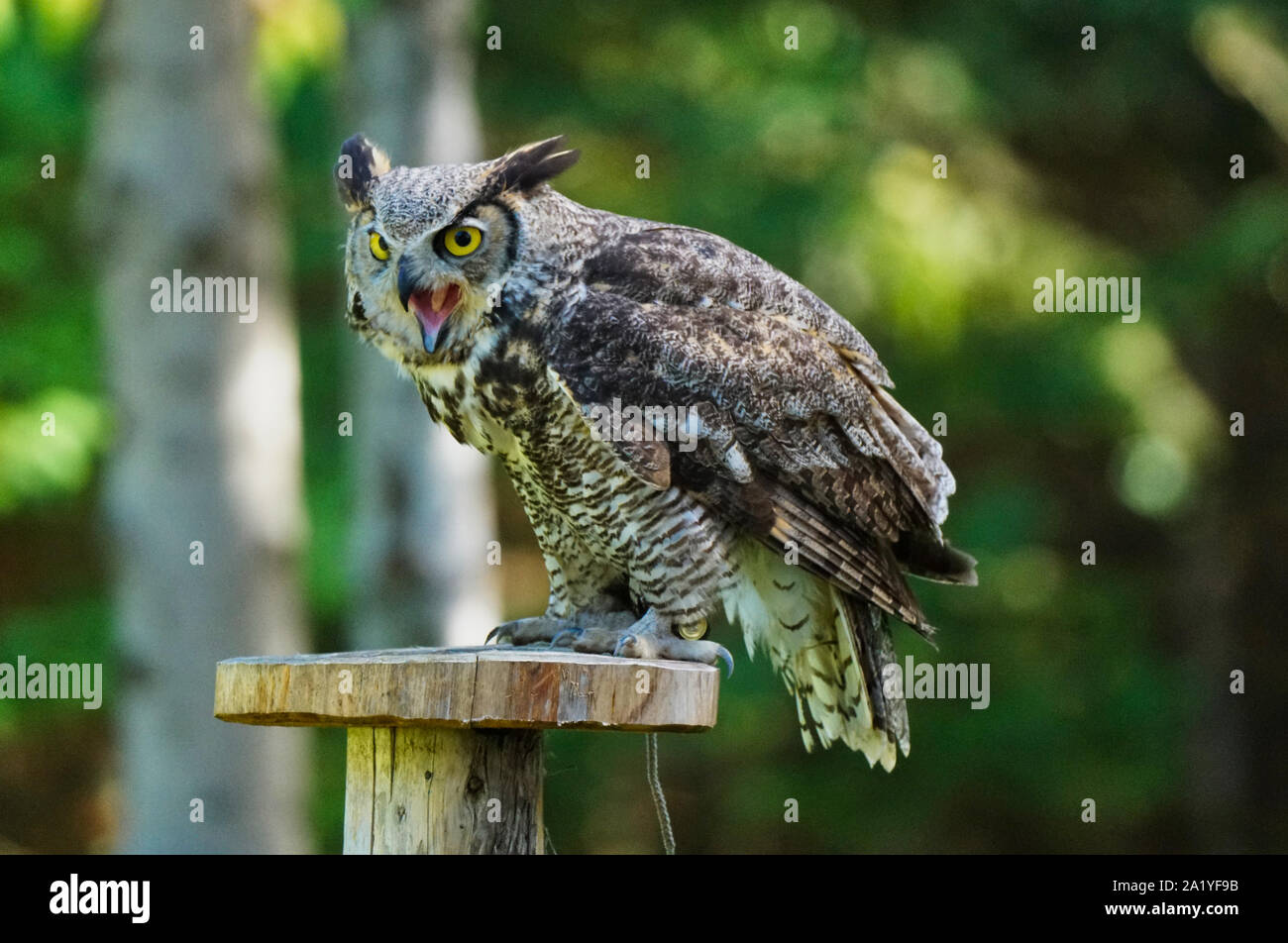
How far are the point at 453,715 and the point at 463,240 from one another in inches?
49.3

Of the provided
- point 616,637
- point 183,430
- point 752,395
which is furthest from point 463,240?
point 183,430

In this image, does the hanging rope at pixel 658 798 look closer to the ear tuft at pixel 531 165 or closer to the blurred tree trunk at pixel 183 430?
the ear tuft at pixel 531 165

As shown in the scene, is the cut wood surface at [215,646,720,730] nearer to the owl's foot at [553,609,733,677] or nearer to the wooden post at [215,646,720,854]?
the wooden post at [215,646,720,854]

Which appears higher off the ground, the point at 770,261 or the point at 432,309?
the point at 770,261

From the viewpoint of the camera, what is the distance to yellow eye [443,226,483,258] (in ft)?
12.3

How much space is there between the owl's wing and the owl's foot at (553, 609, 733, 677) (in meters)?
0.33

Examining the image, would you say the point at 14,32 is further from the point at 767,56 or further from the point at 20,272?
the point at 767,56

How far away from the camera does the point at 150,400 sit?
6.29 metres

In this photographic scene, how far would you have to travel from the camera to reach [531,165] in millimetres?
3854

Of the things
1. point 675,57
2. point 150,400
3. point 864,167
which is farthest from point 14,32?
point 864,167

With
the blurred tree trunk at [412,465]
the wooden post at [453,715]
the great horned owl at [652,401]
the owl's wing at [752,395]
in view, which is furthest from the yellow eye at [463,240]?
the blurred tree trunk at [412,465]

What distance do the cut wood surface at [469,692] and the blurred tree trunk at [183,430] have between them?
10.4 feet

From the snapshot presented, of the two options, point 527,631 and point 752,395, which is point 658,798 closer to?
point 527,631

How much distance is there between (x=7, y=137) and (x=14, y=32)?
3.77 feet
